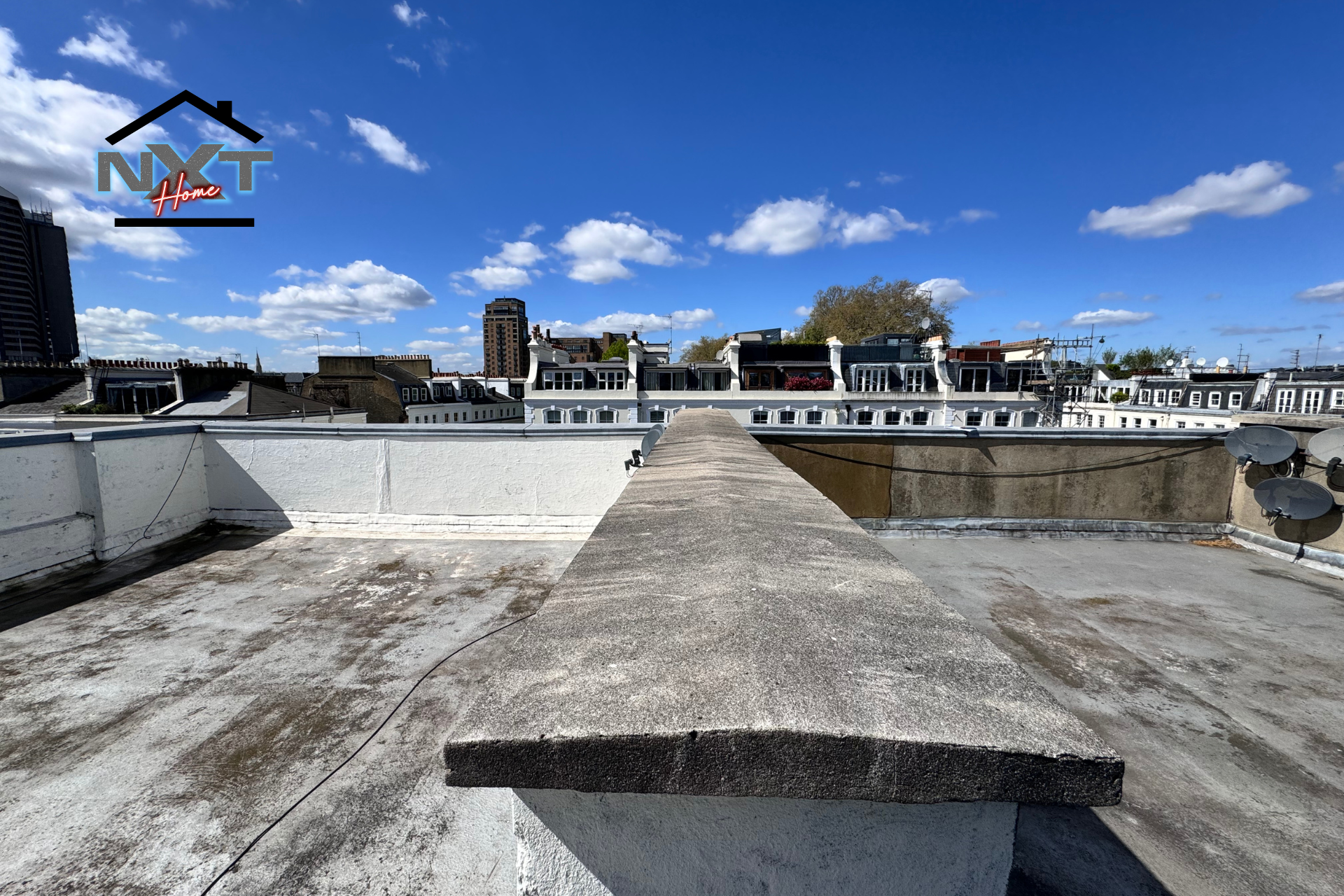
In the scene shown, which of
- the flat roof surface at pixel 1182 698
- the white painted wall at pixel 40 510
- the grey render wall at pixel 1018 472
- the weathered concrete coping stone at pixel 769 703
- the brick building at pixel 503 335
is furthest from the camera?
the brick building at pixel 503 335

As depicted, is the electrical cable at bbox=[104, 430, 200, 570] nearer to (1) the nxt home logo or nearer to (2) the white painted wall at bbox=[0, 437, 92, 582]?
(2) the white painted wall at bbox=[0, 437, 92, 582]

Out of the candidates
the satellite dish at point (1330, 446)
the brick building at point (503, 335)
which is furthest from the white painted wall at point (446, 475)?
the brick building at point (503, 335)

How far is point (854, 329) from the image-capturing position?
58.5 m

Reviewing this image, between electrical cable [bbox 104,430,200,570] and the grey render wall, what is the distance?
31.0 ft

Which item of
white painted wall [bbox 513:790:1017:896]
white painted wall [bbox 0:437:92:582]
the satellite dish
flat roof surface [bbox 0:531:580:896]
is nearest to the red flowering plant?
the satellite dish

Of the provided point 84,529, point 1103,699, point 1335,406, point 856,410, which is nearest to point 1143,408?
point 1335,406

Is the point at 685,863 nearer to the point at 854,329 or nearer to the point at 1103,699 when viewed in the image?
the point at 1103,699

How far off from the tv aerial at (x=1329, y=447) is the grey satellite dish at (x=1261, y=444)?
278 mm

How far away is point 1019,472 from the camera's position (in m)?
7.90

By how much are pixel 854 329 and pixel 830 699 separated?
204 feet

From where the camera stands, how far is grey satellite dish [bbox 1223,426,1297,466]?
22.5 ft

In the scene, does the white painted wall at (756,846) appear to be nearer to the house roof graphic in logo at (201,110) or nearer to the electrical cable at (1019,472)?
the electrical cable at (1019,472)

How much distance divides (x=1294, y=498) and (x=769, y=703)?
30.8ft

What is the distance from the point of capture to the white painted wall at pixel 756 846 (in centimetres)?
121
